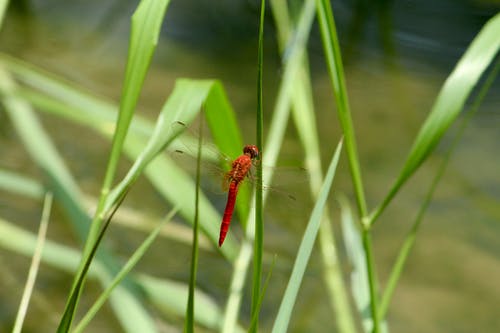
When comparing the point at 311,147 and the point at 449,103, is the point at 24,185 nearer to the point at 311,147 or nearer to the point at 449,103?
the point at 311,147

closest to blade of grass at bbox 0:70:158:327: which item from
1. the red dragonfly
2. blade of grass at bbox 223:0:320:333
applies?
blade of grass at bbox 223:0:320:333

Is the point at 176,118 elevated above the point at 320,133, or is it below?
above

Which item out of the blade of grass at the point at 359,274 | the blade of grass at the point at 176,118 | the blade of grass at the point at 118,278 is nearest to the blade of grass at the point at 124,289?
the blade of grass at the point at 176,118

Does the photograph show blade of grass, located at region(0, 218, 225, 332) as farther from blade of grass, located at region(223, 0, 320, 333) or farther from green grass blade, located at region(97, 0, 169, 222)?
green grass blade, located at region(97, 0, 169, 222)

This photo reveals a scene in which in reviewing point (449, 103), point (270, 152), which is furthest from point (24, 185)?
point (449, 103)

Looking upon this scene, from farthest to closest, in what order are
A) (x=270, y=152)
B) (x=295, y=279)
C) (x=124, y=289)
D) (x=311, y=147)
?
1. (x=311, y=147)
2. (x=270, y=152)
3. (x=124, y=289)
4. (x=295, y=279)

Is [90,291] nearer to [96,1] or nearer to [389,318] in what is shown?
[389,318]
